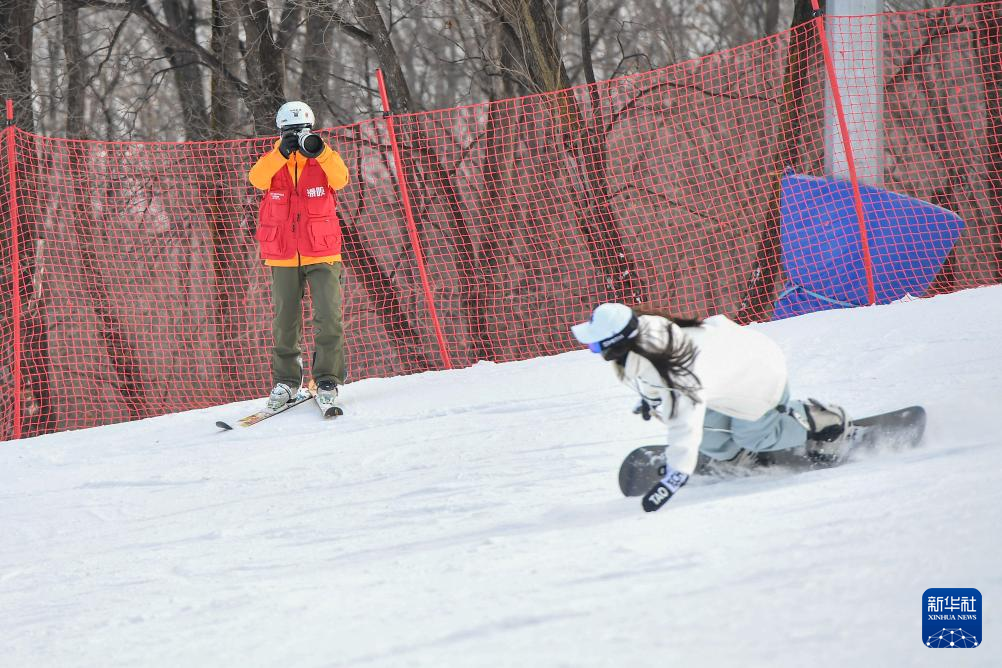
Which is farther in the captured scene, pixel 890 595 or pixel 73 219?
pixel 73 219

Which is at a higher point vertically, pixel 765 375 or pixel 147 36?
pixel 147 36

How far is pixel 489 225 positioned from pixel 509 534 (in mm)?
5837

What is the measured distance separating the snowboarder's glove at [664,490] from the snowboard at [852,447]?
41cm

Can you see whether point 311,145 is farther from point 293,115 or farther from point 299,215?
point 299,215

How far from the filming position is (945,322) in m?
5.75

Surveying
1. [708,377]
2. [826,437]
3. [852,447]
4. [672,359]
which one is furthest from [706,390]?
[852,447]

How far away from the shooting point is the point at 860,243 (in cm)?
659

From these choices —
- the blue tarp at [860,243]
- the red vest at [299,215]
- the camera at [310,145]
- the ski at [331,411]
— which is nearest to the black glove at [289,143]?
the camera at [310,145]

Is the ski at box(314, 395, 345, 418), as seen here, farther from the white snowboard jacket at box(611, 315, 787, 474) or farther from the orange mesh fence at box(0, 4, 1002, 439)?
the white snowboard jacket at box(611, 315, 787, 474)

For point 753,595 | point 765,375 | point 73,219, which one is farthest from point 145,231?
point 753,595

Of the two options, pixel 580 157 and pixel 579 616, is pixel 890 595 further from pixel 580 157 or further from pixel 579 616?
pixel 580 157

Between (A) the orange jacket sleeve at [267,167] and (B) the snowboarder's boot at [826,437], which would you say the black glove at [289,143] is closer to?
(A) the orange jacket sleeve at [267,167]

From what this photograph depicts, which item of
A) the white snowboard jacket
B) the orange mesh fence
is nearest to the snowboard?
the white snowboard jacket

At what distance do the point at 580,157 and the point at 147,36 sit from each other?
917 centimetres
